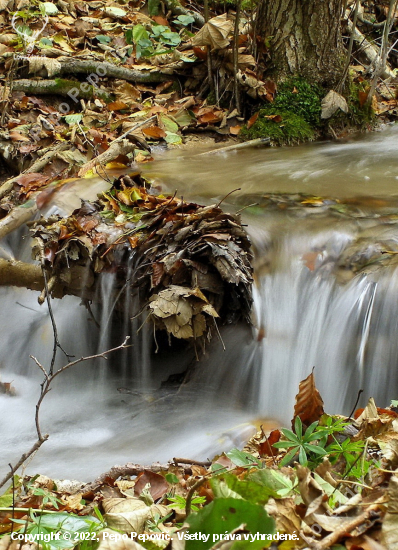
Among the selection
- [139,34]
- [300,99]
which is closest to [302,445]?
[300,99]

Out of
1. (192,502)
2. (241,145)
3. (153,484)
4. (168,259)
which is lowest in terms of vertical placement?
(153,484)

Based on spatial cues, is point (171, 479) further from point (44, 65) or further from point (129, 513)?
point (44, 65)

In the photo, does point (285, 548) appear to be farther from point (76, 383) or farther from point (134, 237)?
point (76, 383)

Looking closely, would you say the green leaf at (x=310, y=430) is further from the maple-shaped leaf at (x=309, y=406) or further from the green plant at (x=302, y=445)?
the maple-shaped leaf at (x=309, y=406)

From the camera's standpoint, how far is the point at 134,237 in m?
3.39

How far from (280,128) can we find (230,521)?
5.32 metres

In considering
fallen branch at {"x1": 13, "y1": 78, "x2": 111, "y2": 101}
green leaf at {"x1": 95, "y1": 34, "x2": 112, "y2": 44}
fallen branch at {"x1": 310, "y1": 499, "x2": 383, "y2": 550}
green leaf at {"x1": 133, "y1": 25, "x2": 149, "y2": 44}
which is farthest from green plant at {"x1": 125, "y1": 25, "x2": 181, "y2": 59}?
fallen branch at {"x1": 310, "y1": 499, "x2": 383, "y2": 550}

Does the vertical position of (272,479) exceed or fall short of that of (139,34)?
it falls short

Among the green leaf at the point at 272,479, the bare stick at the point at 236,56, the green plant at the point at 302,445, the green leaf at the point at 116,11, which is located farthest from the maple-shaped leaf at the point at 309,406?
the green leaf at the point at 116,11

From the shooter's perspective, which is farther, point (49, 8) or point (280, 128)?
point (49, 8)

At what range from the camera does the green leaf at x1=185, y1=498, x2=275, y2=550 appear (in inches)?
51.7

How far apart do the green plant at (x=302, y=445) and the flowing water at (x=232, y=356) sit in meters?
1.00

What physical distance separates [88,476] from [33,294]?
66.9 inches

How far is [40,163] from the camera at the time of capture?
A: 16.8ft
